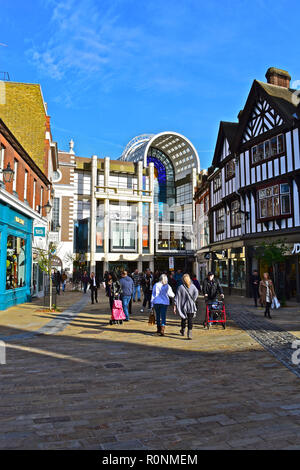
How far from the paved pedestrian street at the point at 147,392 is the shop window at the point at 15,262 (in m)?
6.76

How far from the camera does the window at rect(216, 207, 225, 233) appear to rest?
27398mm

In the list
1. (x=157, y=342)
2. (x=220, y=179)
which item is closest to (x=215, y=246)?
(x=220, y=179)

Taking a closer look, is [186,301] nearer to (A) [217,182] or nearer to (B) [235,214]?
(B) [235,214]

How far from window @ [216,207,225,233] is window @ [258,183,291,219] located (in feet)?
18.0

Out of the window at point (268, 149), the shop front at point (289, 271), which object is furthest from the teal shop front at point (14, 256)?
the window at point (268, 149)

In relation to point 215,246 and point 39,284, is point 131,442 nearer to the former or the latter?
point 39,284

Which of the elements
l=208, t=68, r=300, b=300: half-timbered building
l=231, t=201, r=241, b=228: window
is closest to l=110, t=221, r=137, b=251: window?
l=208, t=68, r=300, b=300: half-timbered building

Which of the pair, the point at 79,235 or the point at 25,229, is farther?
the point at 79,235

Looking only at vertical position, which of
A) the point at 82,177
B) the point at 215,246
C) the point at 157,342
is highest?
the point at 82,177

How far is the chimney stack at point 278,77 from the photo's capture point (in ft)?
79.8

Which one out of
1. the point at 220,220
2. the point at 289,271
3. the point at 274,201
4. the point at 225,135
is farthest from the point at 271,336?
the point at 225,135

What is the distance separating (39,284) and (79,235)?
26892mm

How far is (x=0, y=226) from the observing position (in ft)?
47.4

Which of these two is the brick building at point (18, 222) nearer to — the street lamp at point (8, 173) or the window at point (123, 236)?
the street lamp at point (8, 173)
